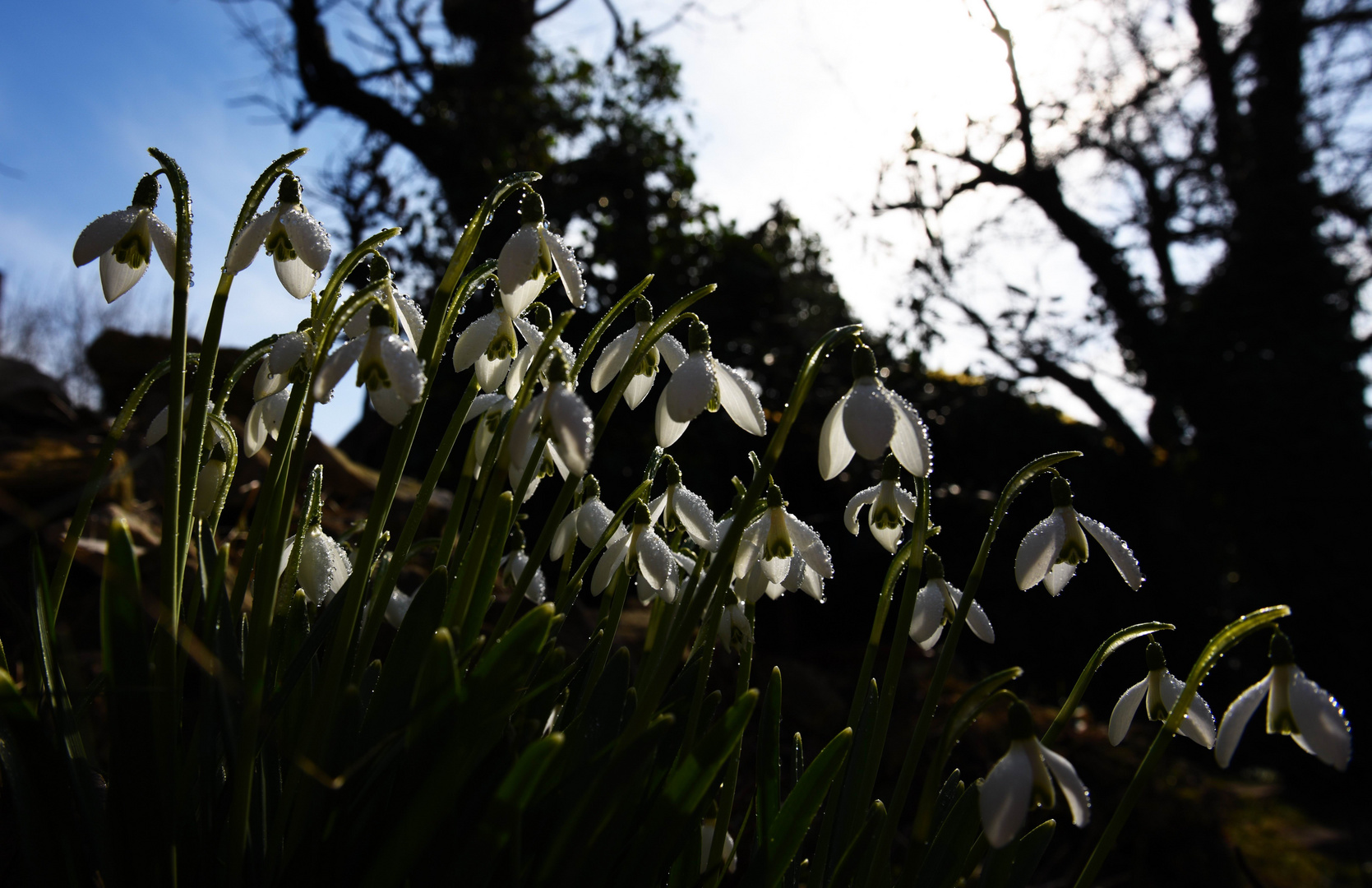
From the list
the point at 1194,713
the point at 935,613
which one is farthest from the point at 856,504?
the point at 1194,713

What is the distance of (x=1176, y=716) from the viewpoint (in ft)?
3.36

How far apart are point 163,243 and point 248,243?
0.12m

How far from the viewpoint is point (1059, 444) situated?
17.9ft

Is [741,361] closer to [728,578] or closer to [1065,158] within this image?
[1065,158]

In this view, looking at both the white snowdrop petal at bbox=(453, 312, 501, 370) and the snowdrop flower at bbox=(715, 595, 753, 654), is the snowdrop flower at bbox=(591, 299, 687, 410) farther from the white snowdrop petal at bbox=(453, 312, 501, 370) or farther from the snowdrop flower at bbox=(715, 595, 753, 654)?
the snowdrop flower at bbox=(715, 595, 753, 654)

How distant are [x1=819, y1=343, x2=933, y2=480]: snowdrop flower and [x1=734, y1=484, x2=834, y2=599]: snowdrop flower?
0.10 metres

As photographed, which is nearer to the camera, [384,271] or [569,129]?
[384,271]

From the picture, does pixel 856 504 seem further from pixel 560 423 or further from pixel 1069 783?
pixel 560 423

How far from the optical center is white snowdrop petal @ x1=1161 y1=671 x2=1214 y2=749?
1.12 m

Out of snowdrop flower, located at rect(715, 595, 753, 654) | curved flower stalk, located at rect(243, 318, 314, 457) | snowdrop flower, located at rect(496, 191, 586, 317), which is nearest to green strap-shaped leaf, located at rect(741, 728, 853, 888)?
snowdrop flower, located at rect(715, 595, 753, 654)

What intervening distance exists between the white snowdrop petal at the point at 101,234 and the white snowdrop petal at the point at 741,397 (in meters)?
0.72

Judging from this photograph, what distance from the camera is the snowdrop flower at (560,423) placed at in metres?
0.82

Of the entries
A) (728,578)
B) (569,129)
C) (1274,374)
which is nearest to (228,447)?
(728,578)

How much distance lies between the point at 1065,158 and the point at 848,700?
15.3 feet
